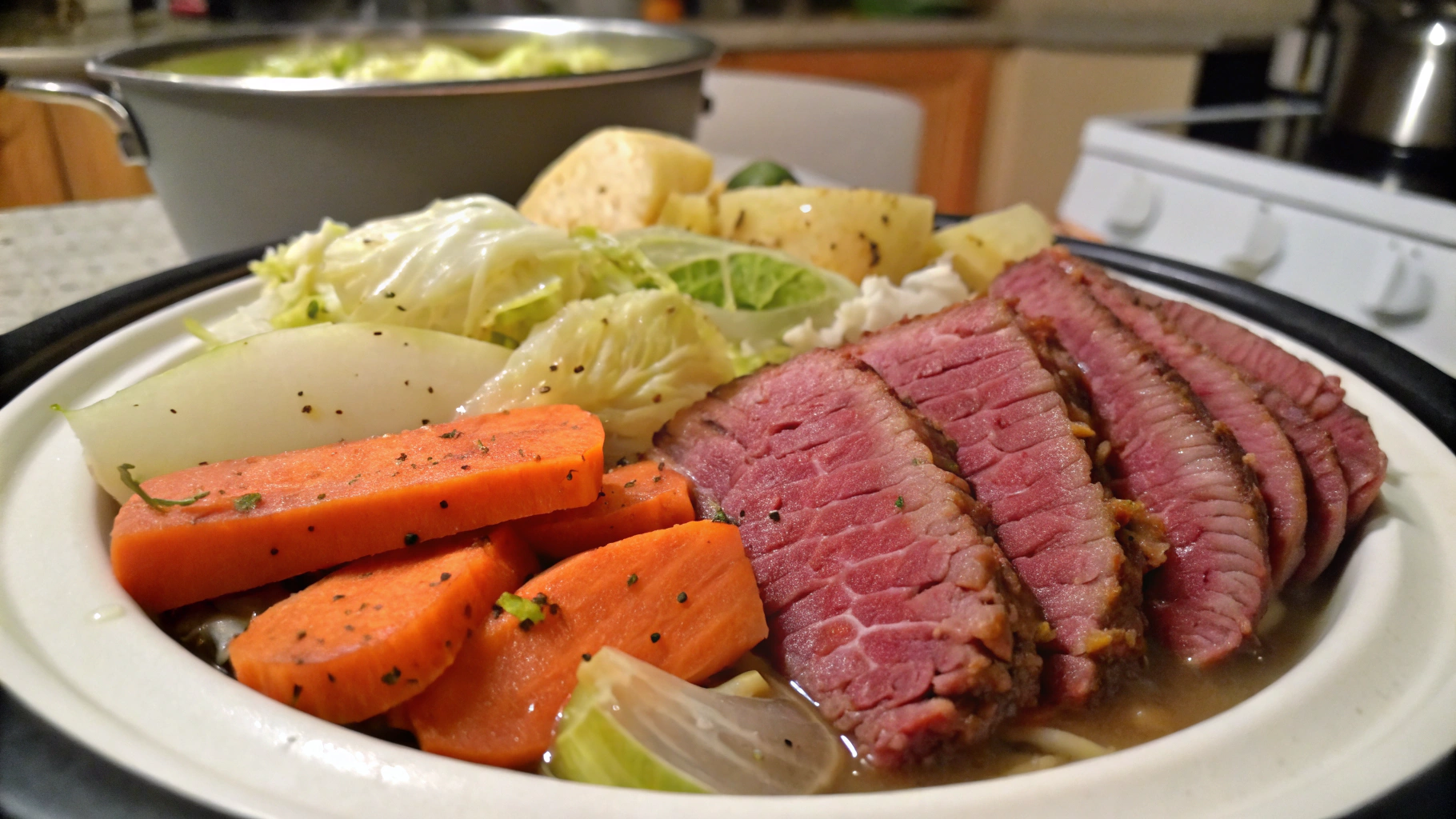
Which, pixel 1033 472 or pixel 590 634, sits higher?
pixel 1033 472

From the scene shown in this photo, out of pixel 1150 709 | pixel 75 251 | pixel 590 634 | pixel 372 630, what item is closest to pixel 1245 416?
pixel 1150 709

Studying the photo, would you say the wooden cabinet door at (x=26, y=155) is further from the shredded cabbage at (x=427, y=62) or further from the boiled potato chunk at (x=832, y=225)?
the boiled potato chunk at (x=832, y=225)

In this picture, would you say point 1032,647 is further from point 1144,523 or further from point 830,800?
point 830,800

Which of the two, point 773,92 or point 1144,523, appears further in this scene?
point 773,92

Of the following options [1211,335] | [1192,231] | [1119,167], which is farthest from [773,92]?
[1211,335]

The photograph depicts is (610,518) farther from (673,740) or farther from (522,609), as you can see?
(673,740)

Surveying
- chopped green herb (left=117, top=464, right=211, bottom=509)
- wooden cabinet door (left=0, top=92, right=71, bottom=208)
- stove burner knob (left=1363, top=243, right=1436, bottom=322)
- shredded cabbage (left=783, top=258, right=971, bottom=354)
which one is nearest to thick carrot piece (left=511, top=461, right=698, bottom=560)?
chopped green herb (left=117, top=464, right=211, bottom=509)

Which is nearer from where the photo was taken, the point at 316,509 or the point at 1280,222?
the point at 316,509
